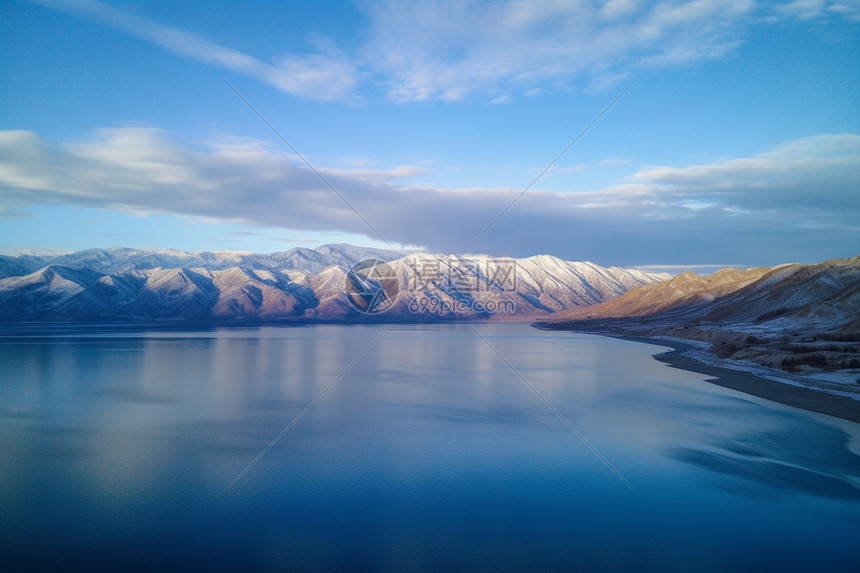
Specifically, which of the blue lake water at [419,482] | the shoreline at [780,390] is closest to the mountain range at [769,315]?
the shoreline at [780,390]

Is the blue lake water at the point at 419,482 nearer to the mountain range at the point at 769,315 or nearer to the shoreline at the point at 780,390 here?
the shoreline at the point at 780,390

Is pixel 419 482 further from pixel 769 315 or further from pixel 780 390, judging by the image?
pixel 769 315

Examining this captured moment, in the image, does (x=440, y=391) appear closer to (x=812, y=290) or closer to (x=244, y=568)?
(x=244, y=568)

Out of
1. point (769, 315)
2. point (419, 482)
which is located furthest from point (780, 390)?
point (769, 315)

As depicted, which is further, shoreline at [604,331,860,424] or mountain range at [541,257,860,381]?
mountain range at [541,257,860,381]

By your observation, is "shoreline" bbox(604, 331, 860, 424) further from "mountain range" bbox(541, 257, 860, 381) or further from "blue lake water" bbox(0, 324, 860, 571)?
"mountain range" bbox(541, 257, 860, 381)

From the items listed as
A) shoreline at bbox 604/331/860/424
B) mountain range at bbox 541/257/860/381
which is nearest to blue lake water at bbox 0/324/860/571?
shoreline at bbox 604/331/860/424

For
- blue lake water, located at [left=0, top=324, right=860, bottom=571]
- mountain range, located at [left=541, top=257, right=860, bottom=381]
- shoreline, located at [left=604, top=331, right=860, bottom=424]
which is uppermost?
mountain range, located at [left=541, top=257, right=860, bottom=381]
